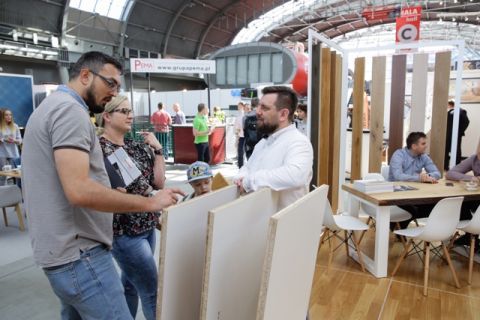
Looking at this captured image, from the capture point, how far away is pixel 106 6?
50.7 feet

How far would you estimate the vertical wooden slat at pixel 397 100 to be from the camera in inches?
187

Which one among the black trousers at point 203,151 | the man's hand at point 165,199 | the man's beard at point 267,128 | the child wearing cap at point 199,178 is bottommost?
the black trousers at point 203,151

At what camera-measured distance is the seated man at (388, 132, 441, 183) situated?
154 inches

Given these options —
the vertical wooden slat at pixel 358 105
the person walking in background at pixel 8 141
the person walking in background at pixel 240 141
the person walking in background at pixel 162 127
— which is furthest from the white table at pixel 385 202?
the person walking in background at pixel 162 127

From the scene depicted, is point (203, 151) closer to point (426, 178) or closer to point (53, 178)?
point (426, 178)

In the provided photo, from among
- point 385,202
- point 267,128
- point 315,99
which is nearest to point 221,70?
point 315,99

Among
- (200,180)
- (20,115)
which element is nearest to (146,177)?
(200,180)

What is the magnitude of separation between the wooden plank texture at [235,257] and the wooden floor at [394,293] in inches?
65.5

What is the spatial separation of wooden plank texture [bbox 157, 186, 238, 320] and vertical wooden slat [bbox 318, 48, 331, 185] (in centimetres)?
308

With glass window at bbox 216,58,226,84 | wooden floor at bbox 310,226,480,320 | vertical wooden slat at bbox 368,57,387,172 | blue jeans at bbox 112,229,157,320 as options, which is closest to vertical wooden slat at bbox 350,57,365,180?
vertical wooden slat at bbox 368,57,387,172

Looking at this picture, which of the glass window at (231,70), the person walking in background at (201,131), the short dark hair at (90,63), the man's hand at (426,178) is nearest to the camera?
the short dark hair at (90,63)

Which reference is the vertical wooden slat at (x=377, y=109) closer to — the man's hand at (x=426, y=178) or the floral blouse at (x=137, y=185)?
the man's hand at (x=426, y=178)

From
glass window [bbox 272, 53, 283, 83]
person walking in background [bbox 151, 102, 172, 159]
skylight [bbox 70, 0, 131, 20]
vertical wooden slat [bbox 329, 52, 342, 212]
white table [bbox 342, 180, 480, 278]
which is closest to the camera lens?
white table [bbox 342, 180, 480, 278]

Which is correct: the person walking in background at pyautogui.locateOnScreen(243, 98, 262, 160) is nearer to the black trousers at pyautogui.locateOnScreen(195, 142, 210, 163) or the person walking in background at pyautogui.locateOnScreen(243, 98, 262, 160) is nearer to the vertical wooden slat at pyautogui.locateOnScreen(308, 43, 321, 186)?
the black trousers at pyautogui.locateOnScreen(195, 142, 210, 163)
